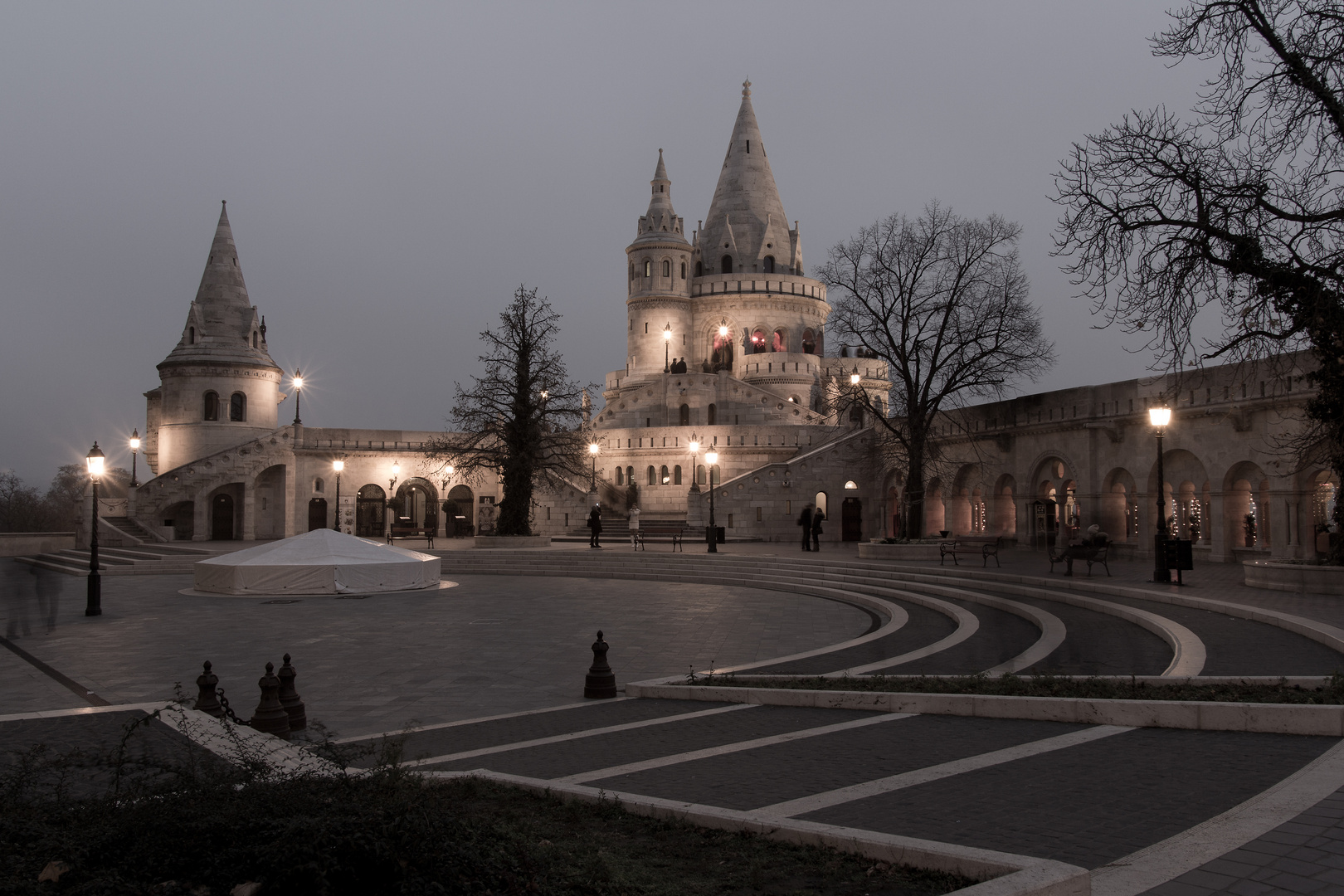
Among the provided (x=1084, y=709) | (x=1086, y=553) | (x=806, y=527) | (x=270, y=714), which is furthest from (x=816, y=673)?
(x=806, y=527)

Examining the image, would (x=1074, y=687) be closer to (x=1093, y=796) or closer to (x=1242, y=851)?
(x=1093, y=796)

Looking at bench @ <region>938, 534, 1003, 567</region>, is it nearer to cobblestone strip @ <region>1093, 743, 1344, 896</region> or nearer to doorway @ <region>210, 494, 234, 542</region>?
cobblestone strip @ <region>1093, 743, 1344, 896</region>

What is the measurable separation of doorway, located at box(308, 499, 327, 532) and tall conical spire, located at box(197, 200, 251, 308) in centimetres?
1136

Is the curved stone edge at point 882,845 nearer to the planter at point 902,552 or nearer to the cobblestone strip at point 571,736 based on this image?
the cobblestone strip at point 571,736

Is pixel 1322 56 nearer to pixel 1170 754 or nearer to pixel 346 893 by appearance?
pixel 1170 754

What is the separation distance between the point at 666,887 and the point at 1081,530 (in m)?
26.1

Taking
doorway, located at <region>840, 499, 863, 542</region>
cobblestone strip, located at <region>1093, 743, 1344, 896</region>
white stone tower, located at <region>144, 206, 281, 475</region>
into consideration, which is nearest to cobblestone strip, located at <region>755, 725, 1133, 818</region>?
cobblestone strip, located at <region>1093, 743, 1344, 896</region>

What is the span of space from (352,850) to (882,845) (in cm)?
253

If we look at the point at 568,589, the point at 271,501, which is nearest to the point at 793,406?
the point at 271,501

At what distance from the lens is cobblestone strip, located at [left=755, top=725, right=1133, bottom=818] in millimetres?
5805

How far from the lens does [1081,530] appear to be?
90.8ft

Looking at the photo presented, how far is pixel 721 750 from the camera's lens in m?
7.67

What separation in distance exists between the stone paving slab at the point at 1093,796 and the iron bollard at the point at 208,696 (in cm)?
595

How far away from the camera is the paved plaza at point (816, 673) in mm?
5172
